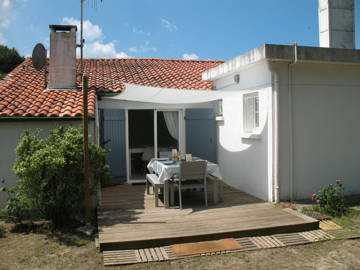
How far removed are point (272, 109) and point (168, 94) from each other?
2.66 meters

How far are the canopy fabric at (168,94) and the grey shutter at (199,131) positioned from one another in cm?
337

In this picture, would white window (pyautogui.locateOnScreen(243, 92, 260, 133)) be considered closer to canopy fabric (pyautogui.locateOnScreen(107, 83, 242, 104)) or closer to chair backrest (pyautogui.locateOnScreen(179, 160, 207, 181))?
canopy fabric (pyautogui.locateOnScreen(107, 83, 242, 104))

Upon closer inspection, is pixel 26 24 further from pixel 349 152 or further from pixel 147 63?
pixel 349 152

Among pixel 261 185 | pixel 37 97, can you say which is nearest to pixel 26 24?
pixel 37 97

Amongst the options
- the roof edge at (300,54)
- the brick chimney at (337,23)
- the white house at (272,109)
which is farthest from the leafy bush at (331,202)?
the brick chimney at (337,23)

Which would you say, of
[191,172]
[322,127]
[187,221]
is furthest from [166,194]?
[322,127]

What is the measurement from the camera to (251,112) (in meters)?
9.36

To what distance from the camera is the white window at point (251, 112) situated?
9109 millimetres

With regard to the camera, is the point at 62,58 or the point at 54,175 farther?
the point at 62,58

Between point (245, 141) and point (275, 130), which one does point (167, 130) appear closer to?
point (245, 141)

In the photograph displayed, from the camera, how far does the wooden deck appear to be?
5.68 m

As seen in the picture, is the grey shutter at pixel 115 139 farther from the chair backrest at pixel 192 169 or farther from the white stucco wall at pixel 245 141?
the chair backrest at pixel 192 169

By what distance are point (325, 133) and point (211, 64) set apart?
340 inches

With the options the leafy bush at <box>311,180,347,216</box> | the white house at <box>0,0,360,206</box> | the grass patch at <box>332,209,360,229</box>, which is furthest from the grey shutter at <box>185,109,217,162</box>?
the grass patch at <box>332,209,360,229</box>
